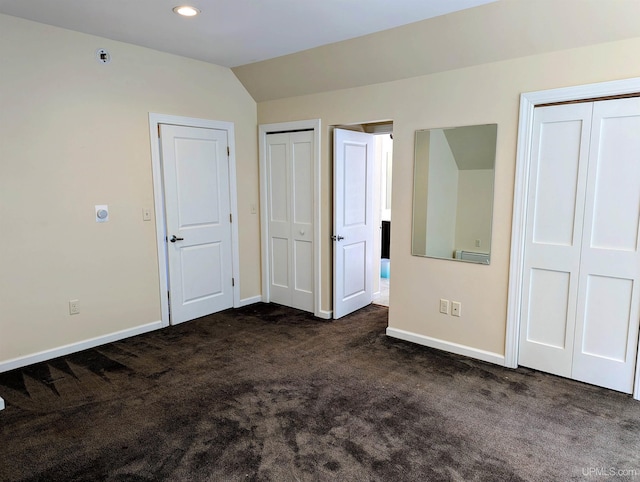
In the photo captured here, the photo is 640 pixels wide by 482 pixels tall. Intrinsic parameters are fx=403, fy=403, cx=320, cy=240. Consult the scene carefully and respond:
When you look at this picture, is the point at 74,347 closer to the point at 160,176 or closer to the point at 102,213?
the point at 102,213

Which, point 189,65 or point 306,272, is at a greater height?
point 189,65

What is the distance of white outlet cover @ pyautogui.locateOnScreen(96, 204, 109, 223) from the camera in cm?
351

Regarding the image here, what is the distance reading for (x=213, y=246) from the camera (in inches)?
174

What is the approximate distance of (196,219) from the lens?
166 inches

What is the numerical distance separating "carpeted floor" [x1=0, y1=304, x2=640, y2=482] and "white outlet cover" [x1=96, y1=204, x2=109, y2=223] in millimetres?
1125

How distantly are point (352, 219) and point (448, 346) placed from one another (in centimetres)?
162

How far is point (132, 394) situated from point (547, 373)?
3.05m

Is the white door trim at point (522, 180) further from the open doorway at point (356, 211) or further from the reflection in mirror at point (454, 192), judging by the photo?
the open doorway at point (356, 211)

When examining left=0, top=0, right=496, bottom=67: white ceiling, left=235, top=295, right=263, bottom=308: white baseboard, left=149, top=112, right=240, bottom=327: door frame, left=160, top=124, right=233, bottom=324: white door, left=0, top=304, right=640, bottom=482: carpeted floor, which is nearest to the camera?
left=0, top=304, right=640, bottom=482: carpeted floor

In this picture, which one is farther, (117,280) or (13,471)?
(117,280)

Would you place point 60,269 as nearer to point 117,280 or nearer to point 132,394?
point 117,280

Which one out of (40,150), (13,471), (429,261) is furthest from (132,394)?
(429,261)

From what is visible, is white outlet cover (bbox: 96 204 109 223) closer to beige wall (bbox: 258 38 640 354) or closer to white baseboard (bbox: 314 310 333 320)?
beige wall (bbox: 258 38 640 354)

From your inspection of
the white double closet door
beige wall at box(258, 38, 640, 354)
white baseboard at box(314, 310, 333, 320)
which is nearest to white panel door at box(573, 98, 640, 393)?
the white double closet door
